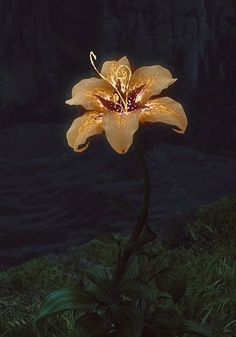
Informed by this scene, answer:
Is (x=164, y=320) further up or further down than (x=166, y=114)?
further down

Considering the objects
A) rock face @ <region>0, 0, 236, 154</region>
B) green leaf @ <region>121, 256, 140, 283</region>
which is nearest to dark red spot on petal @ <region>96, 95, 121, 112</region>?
green leaf @ <region>121, 256, 140, 283</region>

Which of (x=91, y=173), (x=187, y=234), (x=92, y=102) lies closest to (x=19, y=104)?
(x=91, y=173)

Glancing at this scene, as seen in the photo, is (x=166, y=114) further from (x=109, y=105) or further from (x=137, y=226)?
(x=137, y=226)

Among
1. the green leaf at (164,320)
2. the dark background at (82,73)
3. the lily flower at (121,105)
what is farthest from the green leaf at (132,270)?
the dark background at (82,73)

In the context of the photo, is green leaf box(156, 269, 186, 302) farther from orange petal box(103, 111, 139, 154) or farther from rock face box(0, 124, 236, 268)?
rock face box(0, 124, 236, 268)

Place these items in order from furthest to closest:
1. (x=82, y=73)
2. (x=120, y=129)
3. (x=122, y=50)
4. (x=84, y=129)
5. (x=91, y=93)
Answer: (x=82, y=73), (x=122, y=50), (x=91, y=93), (x=84, y=129), (x=120, y=129)

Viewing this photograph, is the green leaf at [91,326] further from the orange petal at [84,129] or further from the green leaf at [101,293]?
the orange petal at [84,129]

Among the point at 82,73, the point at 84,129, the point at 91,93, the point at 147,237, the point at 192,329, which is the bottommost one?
the point at 192,329

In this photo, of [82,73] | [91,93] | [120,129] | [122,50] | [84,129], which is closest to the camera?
[120,129]

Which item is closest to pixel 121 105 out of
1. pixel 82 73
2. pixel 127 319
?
pixel 127 319
